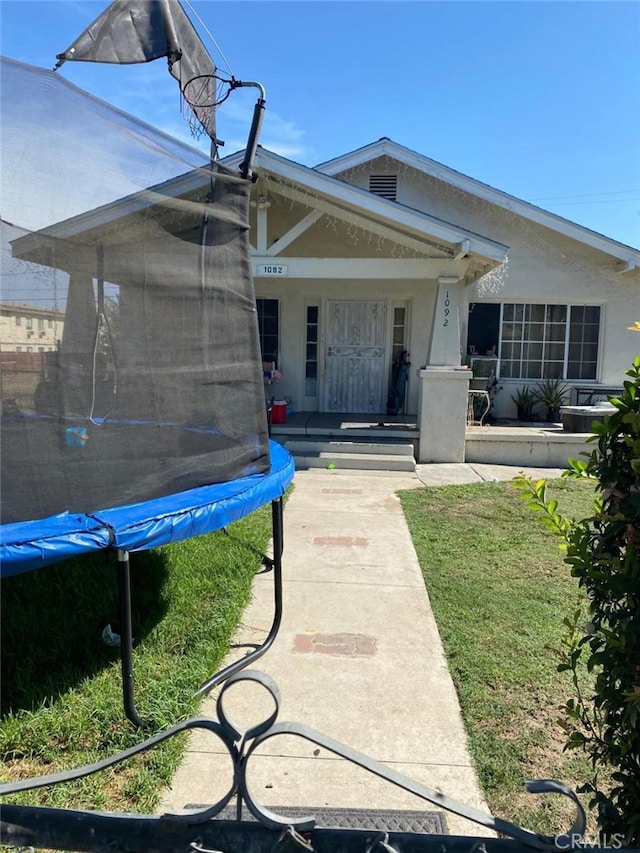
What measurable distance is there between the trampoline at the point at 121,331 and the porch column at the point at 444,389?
5.84 meters

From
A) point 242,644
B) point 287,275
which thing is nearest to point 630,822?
point 242,644

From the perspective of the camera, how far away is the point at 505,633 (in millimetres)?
3533

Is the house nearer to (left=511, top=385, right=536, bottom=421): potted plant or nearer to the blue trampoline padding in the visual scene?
(left=511, top=385, right=536, bottom=421): potted plant

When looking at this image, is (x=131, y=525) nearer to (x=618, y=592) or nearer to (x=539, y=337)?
(x=618, y=592)

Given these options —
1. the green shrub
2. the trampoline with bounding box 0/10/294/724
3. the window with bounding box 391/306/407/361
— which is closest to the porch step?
the window with bounding box 391/306/407/361

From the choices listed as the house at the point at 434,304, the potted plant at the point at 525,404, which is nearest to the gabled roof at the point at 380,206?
the house at the point at 434,304

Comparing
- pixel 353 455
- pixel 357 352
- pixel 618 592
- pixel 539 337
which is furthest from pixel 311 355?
pixel 618 592

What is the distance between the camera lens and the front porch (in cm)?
870

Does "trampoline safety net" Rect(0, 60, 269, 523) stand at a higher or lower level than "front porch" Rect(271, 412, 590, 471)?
higher

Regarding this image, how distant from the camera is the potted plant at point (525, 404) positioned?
37.3 ft

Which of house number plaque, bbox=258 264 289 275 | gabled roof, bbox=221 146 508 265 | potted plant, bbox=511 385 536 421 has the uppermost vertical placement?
gabled roof, bbox=221 146 508 265

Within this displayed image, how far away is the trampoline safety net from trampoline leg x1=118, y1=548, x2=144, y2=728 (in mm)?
369

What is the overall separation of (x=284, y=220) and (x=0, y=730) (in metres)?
9.74

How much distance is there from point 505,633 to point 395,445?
17.9 feet
